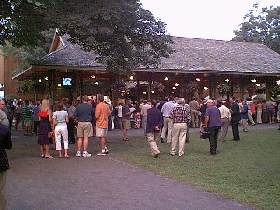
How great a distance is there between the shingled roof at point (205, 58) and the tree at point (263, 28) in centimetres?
1330

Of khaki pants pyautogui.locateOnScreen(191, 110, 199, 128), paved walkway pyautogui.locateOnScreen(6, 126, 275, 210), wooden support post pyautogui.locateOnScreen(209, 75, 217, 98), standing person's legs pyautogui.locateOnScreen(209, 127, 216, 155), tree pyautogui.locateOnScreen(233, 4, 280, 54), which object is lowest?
paved walkway pyautogui.locateOnScreen(6, 126, 275, 210)

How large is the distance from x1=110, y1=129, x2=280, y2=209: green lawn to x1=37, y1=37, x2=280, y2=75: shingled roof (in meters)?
9.20

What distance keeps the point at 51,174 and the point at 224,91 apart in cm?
2218

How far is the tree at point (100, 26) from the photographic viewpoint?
1421 centimetres

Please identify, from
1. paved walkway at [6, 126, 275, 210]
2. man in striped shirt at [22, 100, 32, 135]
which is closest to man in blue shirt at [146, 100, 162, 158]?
paved walkway at [6, 126, 275, 210]

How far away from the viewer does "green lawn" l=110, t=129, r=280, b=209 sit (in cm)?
830

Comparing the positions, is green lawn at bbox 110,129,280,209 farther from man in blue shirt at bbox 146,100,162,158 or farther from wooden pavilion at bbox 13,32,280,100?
wooden pavilion at bbox 13,32,280,100

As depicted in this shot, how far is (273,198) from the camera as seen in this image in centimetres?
782

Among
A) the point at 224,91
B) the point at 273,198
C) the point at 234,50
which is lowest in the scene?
the point at 273,198

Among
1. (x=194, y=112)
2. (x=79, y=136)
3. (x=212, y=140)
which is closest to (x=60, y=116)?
(x=79, y=136)

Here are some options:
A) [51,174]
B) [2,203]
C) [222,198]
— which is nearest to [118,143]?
[51,174]

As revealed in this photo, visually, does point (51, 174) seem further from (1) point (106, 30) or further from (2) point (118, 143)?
(2) point (118, 143)

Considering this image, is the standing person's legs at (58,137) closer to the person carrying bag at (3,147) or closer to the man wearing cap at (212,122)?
the man wearing cap at (212,122)

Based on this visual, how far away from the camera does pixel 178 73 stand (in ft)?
92.0
